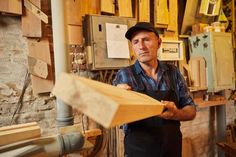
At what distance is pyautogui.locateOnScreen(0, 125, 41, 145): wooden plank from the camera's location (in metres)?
0.87

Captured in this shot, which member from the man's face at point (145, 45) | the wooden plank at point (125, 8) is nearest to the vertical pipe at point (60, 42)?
the man's face at point (145, 45)

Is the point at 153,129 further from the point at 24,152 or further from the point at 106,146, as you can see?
the point at 106,146

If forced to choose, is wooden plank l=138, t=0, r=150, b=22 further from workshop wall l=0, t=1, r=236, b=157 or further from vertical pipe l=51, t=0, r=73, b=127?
workshop wall l=0, t=1, r=236, b=157

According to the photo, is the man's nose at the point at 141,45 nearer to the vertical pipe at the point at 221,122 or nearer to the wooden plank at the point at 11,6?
the wooden plank at the point at 11,6

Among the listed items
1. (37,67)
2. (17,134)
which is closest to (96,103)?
(17,134)

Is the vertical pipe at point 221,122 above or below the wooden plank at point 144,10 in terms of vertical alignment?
below

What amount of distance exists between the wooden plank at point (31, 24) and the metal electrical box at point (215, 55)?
71.2 inches

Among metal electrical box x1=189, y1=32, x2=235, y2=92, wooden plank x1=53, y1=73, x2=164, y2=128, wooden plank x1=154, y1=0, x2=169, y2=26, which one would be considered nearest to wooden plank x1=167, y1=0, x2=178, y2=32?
wooden plank x1=154, y1=0, x2=169, y2=26

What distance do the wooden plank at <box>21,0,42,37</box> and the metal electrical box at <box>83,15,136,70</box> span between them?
16.7 inches

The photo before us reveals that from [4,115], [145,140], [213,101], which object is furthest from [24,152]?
[213,101]

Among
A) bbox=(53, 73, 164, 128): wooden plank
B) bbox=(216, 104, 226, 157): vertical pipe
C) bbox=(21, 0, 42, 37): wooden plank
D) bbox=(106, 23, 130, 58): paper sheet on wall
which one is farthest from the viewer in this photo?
bbox=(216, 104, 226, 157): vertical pipe

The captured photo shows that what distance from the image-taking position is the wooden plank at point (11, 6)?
171 centimetres

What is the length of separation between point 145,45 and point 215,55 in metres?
1.53

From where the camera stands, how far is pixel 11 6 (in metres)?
1.74
